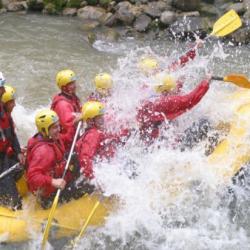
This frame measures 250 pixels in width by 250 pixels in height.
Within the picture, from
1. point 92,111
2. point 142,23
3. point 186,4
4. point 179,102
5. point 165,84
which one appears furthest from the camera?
point 186,4

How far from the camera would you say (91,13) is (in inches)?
611

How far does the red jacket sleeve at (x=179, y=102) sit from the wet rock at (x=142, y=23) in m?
8.29

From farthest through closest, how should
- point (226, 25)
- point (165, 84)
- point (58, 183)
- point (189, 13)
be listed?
point (189, 13) < point (226, 25) < point (165, 84) < point (58, 183)

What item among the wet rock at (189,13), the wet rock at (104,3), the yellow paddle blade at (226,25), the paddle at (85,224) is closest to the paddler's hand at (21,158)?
the paddle at (85,224)

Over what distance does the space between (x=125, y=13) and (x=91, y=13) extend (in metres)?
1.26

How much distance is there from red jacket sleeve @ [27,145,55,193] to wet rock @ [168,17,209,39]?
8.99 metres

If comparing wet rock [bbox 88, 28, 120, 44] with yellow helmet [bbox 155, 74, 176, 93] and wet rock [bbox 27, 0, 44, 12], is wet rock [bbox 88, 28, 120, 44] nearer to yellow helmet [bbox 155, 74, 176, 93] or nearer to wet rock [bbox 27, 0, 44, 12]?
wet rock [bbox 27, 0, 44, 12]

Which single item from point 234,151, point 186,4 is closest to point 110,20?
point 186,4

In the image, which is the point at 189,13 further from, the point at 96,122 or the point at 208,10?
the point at 96,122

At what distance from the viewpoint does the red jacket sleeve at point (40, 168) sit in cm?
511

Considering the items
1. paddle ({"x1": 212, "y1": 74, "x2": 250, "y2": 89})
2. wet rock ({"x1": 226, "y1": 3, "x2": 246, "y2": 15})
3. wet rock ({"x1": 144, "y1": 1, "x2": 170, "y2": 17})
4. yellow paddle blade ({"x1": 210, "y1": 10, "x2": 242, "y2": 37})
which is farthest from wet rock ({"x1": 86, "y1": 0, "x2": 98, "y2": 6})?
paddle ({"x1": 212, "y1": 74, "x2": 250, "y2": 89})

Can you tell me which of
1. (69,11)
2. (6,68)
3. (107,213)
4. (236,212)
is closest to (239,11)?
(69,11)

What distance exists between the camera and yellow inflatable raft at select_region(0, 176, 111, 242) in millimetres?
5293

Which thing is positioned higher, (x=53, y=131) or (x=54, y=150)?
(x=53, y=131)
